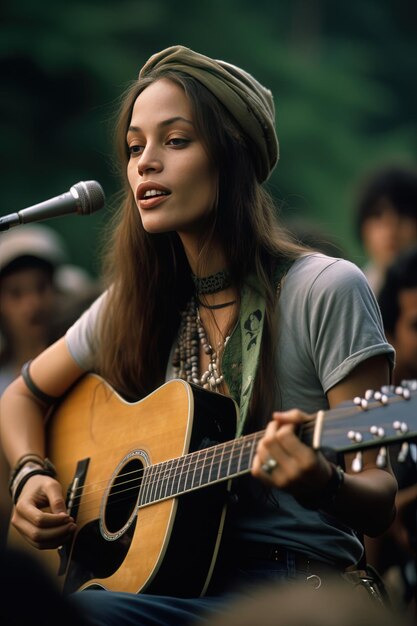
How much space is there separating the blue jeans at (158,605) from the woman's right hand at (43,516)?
612 millimetres

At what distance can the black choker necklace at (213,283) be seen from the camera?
3808 millimetres

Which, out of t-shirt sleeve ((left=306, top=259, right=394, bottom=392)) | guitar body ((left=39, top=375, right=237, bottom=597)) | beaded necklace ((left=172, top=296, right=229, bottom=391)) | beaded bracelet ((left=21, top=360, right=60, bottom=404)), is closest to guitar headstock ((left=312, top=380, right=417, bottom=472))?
t-shirt sleeve ((left=306, top=259, right=394, bottom=392))

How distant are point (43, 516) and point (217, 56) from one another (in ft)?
44.2

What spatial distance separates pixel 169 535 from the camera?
10.9ft

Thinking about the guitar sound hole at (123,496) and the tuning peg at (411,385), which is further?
the guitar sound hole at (123,496)

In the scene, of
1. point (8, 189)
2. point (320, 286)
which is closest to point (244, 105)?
point (320, 286)

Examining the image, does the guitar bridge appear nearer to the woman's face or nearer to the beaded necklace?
the beaded necklace

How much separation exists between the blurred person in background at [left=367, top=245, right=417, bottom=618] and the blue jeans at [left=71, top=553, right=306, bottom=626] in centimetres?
96

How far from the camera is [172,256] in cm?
408

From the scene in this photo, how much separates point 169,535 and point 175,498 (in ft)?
0.34

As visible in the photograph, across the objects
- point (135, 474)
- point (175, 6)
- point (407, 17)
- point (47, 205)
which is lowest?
point (407, 17)

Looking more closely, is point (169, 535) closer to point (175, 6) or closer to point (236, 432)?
point (236, 432)

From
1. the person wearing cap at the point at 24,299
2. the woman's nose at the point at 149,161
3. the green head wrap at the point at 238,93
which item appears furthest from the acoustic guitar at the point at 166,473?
the person wearing cap at the point at 24,299

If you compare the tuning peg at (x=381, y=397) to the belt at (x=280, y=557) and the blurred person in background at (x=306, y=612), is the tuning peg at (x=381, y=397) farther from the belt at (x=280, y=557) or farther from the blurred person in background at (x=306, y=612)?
the blurred person in background at (x=306, y=612)
